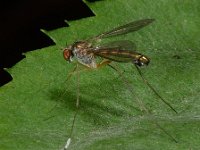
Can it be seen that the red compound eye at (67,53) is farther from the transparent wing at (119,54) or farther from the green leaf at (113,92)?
the transparent wing at (119,54)

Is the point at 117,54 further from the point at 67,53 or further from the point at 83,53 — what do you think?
the point at 83,53

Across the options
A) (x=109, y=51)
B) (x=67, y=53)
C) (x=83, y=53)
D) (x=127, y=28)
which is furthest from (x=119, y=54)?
(x=83, y=53)

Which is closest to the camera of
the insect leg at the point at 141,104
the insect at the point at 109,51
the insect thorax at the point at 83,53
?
the insect leg at the point at 141,104

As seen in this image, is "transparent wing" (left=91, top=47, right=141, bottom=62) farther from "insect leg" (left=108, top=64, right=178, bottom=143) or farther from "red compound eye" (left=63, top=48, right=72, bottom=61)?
"red compound eye" (left=63, top=48, right=72, bottom=61)

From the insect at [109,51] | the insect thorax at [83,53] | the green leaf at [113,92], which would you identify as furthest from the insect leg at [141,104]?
the insect thorax at [83,53]

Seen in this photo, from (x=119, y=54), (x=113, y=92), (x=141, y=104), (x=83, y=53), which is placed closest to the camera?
(x=141, y=104)

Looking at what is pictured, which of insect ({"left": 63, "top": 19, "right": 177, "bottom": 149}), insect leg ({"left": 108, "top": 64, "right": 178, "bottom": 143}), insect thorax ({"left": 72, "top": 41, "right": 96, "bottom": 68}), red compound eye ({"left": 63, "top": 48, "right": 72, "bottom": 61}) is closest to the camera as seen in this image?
insect leg ({"left": 108, "top": 64, "right": 178, "bottom": 143})

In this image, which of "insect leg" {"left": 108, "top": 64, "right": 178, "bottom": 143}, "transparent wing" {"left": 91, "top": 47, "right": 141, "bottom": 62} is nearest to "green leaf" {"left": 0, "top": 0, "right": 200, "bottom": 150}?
"insect leg" {"left": 108, "top": 64, "right": 178, "bottom": 143}
